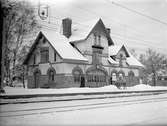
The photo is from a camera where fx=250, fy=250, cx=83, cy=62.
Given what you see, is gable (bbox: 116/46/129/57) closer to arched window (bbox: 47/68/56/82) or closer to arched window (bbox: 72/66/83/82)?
arched window (bbox: 72/66/83/82)

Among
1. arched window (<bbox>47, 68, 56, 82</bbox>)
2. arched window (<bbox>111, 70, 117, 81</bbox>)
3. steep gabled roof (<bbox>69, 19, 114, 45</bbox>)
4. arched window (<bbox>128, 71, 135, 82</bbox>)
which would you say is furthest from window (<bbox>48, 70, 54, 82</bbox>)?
arched window (<bbox>128, 71, 135, 82</bbox>)

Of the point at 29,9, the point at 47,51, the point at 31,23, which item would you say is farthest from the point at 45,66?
the point at 29,9

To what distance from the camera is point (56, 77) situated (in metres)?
28.1

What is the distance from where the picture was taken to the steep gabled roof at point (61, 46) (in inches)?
1093

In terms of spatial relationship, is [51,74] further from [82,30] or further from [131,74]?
[131,74]

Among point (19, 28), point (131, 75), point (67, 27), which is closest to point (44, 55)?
point (67, 27)

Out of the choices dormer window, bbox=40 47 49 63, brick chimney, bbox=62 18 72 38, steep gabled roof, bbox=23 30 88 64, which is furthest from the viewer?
brick chimney, bbox=62 18 72 38

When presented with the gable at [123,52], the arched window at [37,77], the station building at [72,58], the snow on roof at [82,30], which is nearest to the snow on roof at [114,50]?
the station building at [72,58]

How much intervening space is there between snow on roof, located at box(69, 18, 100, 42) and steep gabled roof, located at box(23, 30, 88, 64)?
1284mm

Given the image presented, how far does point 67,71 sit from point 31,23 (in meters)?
6.41

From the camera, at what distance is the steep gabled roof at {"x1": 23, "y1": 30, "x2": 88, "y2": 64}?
27756mm

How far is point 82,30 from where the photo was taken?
106ft

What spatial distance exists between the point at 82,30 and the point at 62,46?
464 cm

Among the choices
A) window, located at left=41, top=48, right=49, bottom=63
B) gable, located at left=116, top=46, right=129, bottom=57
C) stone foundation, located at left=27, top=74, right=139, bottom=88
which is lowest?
stone foundation, located at left=27, top=74, right=139, bottom=88
